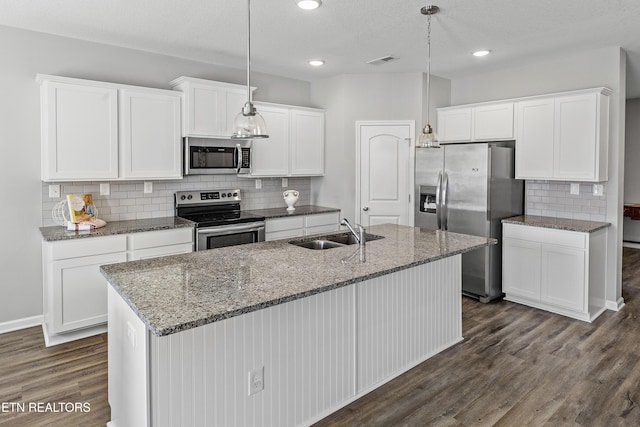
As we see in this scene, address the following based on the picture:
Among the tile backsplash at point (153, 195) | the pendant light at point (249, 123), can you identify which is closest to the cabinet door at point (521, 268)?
the tile backsplash at point (153, 195)

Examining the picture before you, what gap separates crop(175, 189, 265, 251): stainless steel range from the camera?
13.6ft

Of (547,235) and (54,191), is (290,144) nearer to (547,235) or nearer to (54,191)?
(54,191)

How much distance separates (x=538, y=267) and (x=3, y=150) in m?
4.96

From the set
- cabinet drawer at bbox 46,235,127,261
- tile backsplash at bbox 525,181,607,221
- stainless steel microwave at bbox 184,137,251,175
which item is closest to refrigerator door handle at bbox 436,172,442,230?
tile backsplash at bbox 525,181,607,221

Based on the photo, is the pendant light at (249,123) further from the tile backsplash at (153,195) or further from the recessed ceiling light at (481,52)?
the recessed ceiling light at (481,52)

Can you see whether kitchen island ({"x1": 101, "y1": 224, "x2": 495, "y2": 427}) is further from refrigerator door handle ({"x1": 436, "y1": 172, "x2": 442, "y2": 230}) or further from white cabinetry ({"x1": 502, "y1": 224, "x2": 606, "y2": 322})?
refrigerator door handle ({"x1": 436, "y1": 172, "x2": 442, "y2": 230})

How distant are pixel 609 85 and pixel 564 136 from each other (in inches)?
24.6

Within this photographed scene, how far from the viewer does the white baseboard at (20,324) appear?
3.70 m

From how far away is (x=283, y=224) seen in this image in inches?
189

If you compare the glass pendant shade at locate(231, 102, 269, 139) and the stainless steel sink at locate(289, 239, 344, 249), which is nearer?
the glass pendant shade at locate(231, 102, 269, 139)

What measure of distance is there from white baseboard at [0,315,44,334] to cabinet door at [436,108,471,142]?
470cm

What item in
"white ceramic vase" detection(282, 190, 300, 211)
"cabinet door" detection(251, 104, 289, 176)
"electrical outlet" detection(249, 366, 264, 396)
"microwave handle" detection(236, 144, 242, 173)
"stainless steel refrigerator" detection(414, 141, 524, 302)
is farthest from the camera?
"white ceramic vase" detection(282, 190, 300, 211)

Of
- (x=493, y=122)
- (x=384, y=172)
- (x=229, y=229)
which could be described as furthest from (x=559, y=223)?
(x=229, y=229)

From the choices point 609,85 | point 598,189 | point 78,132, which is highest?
point 609,85
